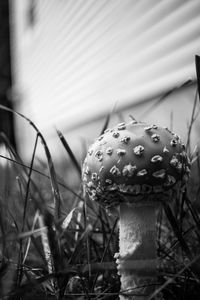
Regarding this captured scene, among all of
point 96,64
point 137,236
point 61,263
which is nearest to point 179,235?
point 137,236

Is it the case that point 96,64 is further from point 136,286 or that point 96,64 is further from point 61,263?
point 61,263

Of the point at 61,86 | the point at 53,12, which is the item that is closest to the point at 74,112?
the point at 61,86

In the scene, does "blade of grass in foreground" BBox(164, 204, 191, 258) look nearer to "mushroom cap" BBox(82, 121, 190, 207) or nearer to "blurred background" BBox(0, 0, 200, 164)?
"mushroom cap" BBox(82, 121, 190, 207)

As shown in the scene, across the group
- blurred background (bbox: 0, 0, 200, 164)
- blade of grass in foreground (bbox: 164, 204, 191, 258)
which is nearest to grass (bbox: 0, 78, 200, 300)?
blade of grass in foreground (bbox: 164, 204, 191, 258)

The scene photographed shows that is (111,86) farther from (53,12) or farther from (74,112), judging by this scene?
(53,12)

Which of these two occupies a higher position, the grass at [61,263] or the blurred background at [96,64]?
the blurred background at [96,64]

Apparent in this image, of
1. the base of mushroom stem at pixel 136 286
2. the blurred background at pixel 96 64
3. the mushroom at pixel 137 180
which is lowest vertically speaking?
the base of mushroom stem at pixel 136 286

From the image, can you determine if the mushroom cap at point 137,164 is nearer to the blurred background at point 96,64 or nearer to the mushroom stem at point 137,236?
the mushroom stem at point 137,236

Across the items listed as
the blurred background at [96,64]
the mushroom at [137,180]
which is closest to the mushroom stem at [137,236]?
the mushroom at [137,180]
